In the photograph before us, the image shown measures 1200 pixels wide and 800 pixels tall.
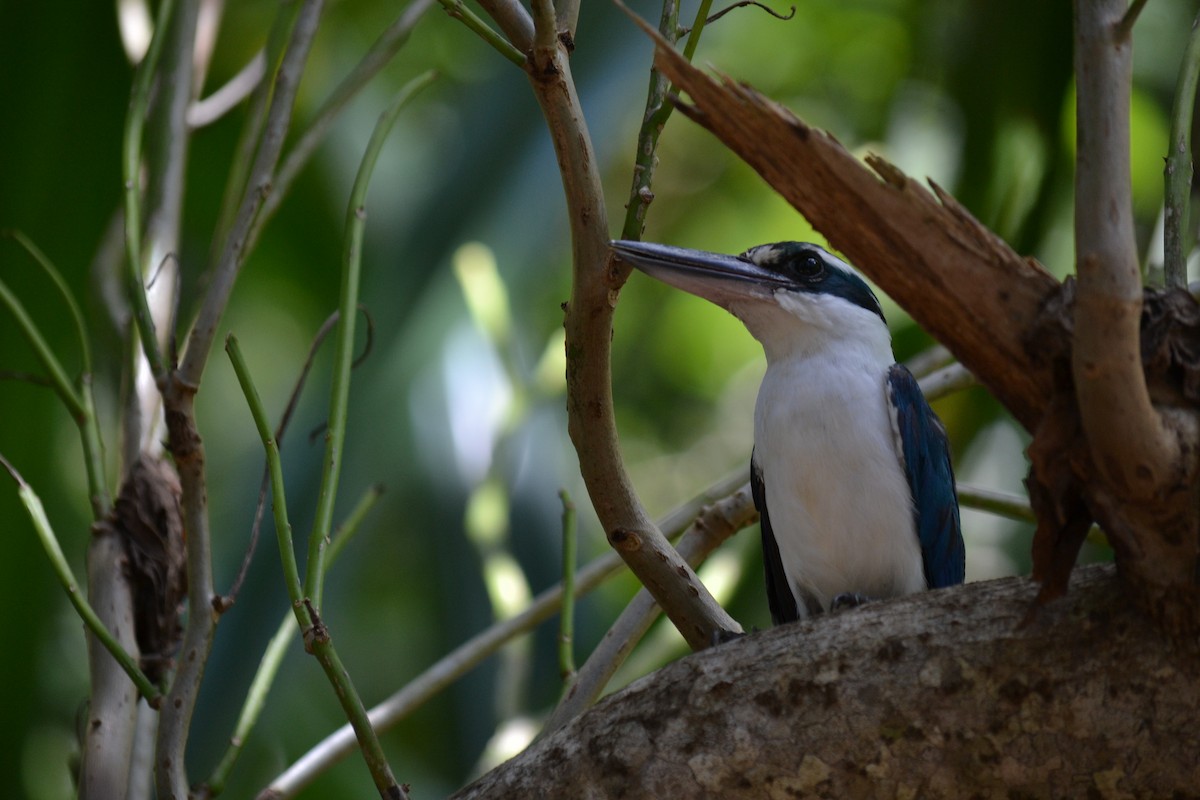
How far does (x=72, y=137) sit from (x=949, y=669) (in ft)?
12.2

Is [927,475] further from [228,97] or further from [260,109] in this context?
[228,97]

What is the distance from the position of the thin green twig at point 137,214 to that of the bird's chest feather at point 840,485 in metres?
1.21

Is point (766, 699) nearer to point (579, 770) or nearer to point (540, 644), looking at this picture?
point (579, 770)

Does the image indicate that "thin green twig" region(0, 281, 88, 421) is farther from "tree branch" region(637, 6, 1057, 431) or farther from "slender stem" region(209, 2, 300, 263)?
"tree branch" region(637, 6, 1057, 431)

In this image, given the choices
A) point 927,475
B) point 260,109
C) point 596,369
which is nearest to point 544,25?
point 596,369

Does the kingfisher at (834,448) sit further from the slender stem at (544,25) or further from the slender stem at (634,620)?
the slender stem at (544,25)

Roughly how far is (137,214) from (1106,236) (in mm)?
1586

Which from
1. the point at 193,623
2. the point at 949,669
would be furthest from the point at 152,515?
the point at 949,669

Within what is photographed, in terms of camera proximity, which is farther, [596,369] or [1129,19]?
[596,369]

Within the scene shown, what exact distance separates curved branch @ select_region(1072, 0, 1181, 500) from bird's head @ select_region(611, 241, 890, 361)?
1118 millimetres

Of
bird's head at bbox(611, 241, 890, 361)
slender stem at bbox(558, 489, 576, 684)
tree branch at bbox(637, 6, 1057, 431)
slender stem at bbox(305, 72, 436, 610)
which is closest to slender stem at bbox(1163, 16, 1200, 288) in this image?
tree branch at bbox(637, 6, 1057, 431)

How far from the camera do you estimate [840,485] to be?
8.06ft

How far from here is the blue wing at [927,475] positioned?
249 cm

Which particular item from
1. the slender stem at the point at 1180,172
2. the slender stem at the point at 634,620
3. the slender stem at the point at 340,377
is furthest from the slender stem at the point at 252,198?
the slender stem at the point at 1180,172
